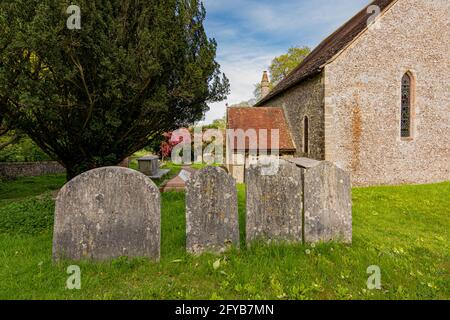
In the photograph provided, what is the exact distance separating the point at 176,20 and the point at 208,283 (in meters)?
6.63

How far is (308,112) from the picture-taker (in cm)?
1260

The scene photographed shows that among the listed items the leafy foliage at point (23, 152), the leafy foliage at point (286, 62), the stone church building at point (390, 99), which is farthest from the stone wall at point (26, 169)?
the leafy foliage at point (286, 62)

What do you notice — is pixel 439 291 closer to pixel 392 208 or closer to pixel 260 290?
pixel 260 290

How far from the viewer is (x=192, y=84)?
7168 mm

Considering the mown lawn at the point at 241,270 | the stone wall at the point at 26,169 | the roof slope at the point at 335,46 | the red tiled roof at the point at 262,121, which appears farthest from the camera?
the red tiled roof at the point at 262,121

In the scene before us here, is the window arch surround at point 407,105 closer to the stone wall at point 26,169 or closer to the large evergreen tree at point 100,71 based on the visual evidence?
the large evergreen tree at point 100,71

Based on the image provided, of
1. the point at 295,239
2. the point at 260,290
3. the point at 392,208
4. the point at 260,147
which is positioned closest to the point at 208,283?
the point at 260,290

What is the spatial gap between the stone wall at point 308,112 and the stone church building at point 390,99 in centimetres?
8

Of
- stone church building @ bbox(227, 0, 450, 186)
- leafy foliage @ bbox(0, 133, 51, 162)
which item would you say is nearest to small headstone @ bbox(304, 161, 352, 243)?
stone church building @ bbox(227, 0, 450, 186)

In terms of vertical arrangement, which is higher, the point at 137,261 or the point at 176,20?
the point at 176,20

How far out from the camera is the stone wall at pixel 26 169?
1411 cm

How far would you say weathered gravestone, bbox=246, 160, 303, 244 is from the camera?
443 cm

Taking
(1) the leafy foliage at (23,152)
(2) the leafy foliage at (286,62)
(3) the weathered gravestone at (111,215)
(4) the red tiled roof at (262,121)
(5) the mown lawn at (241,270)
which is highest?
(2) the leafy foliage at (286,62)

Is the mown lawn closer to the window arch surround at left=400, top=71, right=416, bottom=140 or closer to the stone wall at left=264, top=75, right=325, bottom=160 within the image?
the stone wall at left=264, top=75, right=325, bottom=160
